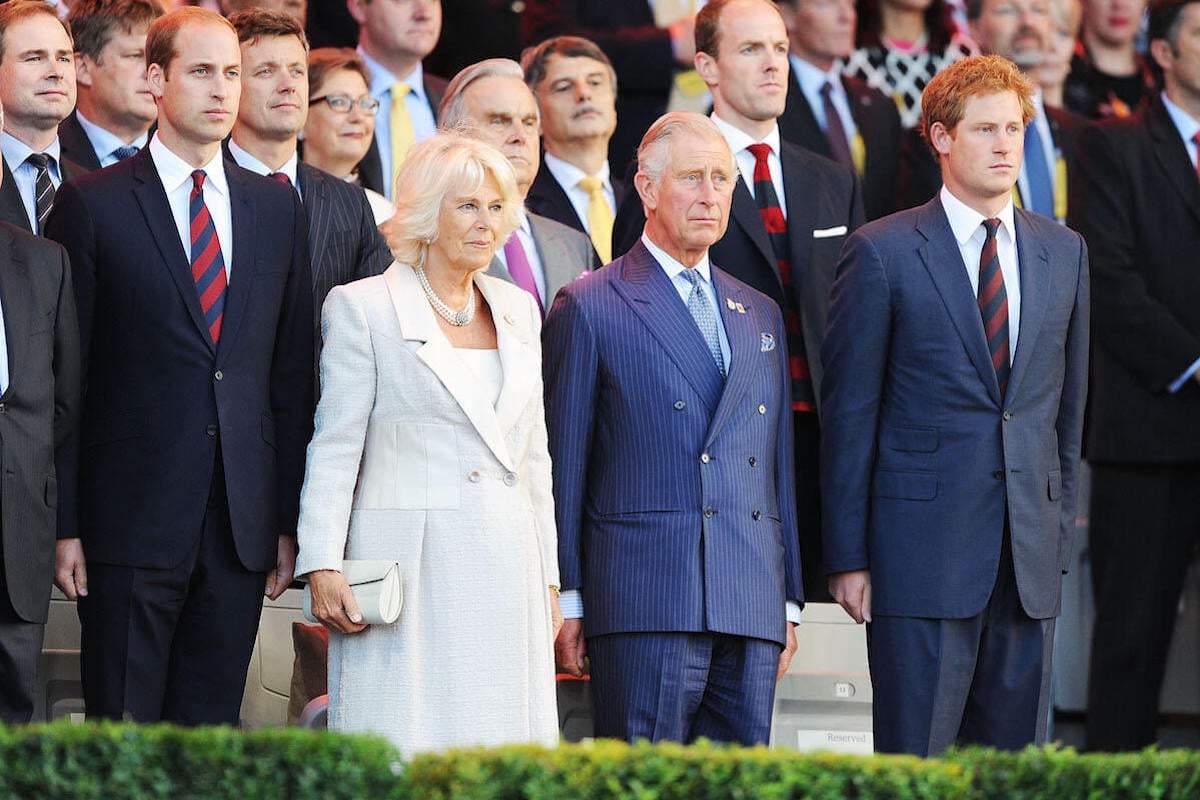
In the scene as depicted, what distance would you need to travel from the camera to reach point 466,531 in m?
4.40

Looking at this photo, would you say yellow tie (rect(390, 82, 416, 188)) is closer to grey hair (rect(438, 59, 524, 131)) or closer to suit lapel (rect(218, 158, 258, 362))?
grey hair (rect(438, 59, 524, 131))

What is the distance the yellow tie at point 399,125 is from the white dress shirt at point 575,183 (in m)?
0.62

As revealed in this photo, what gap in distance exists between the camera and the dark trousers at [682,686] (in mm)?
4664

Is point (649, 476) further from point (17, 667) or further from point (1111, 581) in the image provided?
point (1111, 581)

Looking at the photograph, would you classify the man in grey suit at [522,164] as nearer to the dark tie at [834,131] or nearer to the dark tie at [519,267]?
the dark tie at [519,267]

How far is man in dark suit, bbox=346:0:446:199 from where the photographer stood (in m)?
7.05

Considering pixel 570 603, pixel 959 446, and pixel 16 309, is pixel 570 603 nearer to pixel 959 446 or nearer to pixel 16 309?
pixel 959 446

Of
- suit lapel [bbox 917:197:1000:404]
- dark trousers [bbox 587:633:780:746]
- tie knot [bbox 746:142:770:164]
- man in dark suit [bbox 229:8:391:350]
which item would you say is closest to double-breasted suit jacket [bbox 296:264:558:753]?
dark trousers [bbox 587:633:780:746]

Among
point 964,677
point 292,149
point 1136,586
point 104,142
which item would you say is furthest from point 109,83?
point 1136,586

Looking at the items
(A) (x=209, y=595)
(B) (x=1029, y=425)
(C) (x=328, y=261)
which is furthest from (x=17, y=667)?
(B) (x=1029, y=425)

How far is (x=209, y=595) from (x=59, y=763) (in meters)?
1.61

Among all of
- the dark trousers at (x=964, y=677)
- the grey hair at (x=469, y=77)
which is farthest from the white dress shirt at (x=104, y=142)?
the dark trousers at (x=964, y=677)

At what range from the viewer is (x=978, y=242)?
506cm

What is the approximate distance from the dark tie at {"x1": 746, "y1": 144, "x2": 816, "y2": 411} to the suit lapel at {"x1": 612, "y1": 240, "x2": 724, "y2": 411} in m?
0.78
